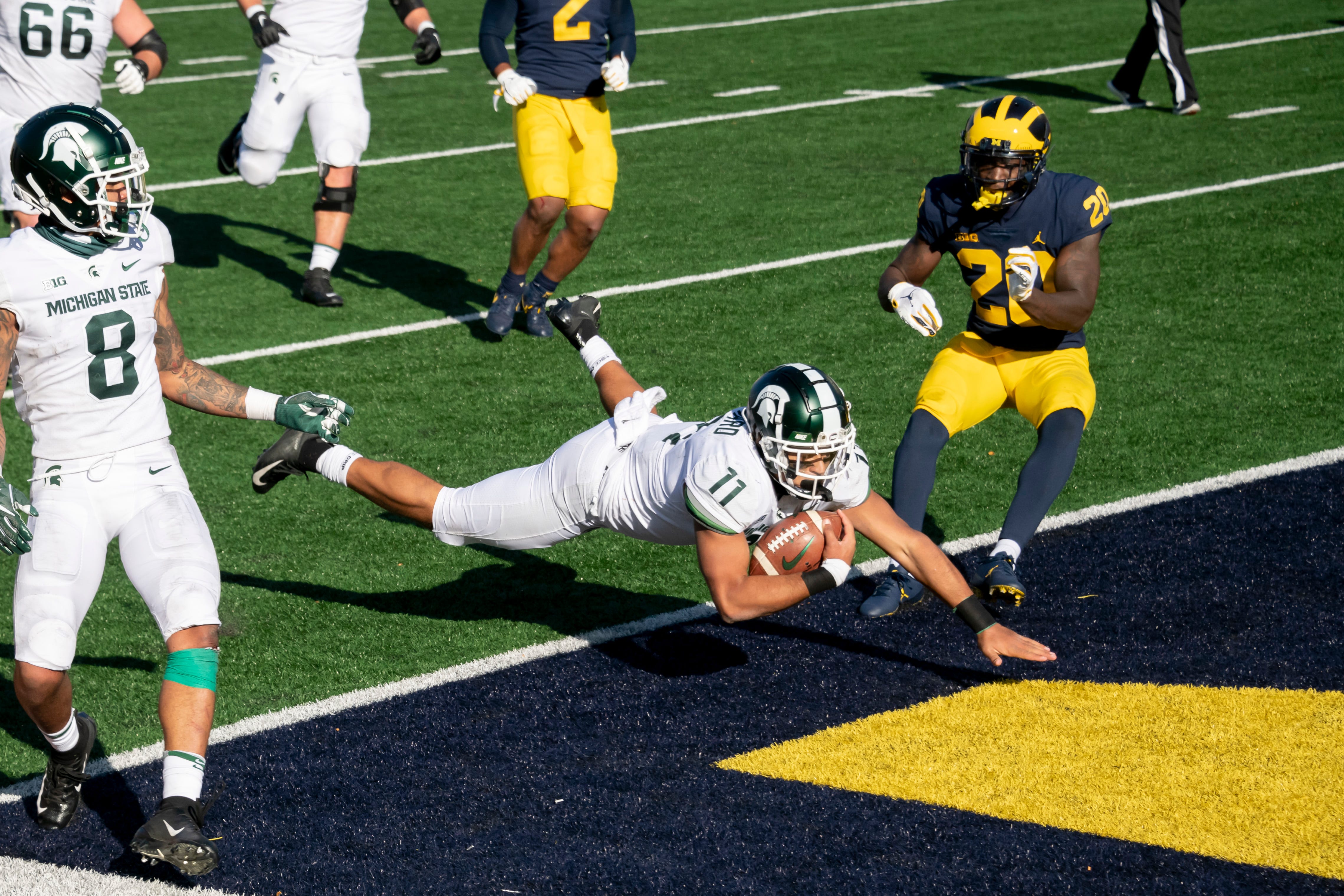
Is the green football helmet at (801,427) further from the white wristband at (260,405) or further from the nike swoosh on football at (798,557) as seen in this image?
the white wristband at (260,405)

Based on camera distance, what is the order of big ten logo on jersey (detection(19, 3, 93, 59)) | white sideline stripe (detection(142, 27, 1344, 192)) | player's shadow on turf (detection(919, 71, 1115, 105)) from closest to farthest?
big ten logo on jersey (detection(19, 3, 93, 59)), white sideline stripe (detection(142, 27, 1344, 192)), player's shadow on turf (detection(919, 71, 1115, 105))

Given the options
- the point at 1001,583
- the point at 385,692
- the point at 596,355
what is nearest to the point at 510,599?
the point at 385,692

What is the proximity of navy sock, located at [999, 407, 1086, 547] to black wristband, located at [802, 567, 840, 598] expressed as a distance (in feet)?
4.41

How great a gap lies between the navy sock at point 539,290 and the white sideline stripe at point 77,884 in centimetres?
481

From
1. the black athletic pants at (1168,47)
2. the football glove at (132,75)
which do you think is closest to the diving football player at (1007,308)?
the football glove at (132,75)

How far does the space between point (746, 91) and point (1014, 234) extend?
32.3ft

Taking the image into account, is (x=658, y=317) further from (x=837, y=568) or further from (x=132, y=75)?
(x=837, y=568)

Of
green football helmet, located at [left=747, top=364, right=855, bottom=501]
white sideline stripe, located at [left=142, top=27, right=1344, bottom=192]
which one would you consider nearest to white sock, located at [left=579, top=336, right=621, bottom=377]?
green football helmet, located at [left=747, top=364, right=855, bottom=501]

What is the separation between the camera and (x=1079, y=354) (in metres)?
6.10

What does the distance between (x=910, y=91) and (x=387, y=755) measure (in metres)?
11.7

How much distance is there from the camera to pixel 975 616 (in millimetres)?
4797

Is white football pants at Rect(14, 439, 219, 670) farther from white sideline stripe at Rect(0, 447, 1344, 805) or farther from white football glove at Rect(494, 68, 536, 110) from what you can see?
white football glove at Rect(494, 68, 536, 110)

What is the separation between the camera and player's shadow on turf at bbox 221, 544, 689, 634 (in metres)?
5.84

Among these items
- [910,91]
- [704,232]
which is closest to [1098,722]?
[704,232]
